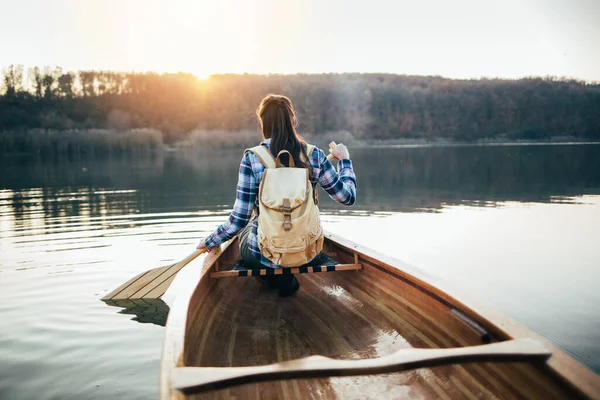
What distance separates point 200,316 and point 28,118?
5658 cm

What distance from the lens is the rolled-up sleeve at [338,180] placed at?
3.03m

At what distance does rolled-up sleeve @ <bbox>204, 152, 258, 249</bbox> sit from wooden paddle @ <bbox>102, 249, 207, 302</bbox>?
162 cm

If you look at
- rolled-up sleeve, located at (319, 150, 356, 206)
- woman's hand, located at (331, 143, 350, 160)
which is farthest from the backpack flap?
woman's hand, located at (331, 143, 350, 160)

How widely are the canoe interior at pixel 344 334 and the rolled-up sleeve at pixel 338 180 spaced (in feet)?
1.91

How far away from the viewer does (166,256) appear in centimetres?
673

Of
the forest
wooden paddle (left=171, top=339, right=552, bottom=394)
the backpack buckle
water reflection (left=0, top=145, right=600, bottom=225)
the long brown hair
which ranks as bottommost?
water reflection (left=0, top=145, right=600, bottom=225)

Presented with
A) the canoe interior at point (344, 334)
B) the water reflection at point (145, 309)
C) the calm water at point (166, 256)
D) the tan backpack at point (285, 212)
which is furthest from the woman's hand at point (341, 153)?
the water reflection at point (145, 309)

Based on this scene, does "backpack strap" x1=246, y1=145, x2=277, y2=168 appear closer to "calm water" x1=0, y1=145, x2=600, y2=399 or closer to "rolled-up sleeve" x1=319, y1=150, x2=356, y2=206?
"rolled-up sleeve" x1=319, y1=150, x2=356, y2=206

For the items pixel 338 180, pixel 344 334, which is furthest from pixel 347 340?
pixel 338 180

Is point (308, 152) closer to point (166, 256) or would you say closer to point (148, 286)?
point (148, 286)

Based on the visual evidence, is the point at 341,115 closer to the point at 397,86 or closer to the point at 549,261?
the point at 397,86

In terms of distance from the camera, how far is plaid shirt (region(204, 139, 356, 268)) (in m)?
2.88

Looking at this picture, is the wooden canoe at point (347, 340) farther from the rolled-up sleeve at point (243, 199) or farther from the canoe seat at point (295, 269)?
the rolled-up sleeve at point (243, 199)

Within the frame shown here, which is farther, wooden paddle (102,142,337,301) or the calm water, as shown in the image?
wooden paddle (102,142,337,301)
